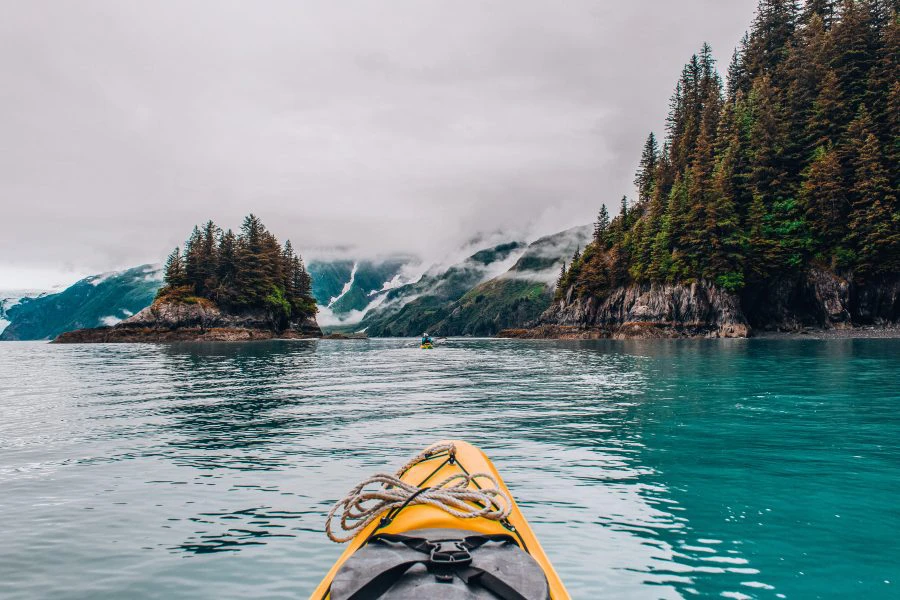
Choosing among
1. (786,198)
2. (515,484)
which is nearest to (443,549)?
(515,484)

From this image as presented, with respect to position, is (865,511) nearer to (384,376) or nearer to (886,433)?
(886,433)

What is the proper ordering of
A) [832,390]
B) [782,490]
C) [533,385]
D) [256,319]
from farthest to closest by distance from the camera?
[256,319], [533,385], [832,390], [782,490]

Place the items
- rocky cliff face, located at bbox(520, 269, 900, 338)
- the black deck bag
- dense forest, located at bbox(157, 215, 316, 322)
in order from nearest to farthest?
the black deck bag < rocky cliff face, located at bbox(520, 269, 900, 338) < dense forest, located at bbox(157, 215, 316, 322)

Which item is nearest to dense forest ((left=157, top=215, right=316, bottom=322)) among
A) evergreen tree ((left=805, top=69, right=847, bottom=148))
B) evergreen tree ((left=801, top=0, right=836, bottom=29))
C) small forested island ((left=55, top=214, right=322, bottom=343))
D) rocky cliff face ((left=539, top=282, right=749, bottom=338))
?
small forested island ((left=55, top=214, right=322, bottom=343))

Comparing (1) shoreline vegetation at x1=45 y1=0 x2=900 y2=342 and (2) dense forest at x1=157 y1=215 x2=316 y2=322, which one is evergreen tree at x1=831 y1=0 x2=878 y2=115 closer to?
(1) shoreline vegetation at x1=45 y1=0 x2=900 y2=342

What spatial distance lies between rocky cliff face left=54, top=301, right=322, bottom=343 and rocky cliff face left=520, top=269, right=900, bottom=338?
278 feet

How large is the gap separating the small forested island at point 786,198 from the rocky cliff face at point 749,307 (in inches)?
7.4

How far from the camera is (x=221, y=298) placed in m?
121

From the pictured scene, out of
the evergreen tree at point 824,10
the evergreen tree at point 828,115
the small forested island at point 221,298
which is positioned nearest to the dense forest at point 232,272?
the small forested island at point 221,298

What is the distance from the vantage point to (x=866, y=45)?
254 ft

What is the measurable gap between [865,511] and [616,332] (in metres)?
93.4

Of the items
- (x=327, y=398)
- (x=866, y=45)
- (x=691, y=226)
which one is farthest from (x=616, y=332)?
(x=327, y=398)

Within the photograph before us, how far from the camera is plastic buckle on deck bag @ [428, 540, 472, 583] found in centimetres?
409

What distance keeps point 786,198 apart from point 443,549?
3731 inches
